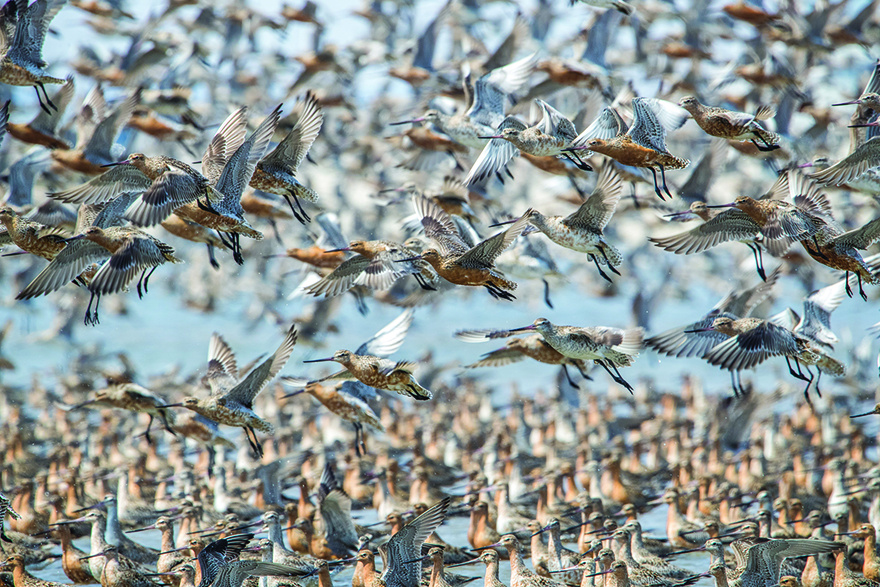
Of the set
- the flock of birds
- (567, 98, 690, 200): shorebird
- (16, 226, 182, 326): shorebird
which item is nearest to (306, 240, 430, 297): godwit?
the flock of birds

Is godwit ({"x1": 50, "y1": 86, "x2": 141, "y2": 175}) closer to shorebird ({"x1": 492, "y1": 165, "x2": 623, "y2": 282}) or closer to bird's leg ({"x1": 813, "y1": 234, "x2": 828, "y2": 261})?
shorebird ({"x1": 492, "y1": 165, "x2": 623, "y2": 282})

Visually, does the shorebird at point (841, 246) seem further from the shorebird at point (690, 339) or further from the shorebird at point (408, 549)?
the shorebird at point (408, 549)

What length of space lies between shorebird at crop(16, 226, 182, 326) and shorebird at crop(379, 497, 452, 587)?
108 inches

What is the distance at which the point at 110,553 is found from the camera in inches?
327

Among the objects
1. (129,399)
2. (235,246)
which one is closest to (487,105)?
(235,246)

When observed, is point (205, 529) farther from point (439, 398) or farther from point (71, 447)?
point (439, 398)

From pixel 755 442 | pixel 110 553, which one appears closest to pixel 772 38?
pixel 755 442

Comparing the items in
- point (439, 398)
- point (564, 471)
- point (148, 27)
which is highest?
point (148, 27)

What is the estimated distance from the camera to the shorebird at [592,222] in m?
8.02

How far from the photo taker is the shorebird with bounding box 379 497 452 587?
7.52 metres

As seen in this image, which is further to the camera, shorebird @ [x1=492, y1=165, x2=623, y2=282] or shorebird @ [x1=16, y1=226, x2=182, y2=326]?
shorebird @ [x1=492, y1=165, x2=623, y2=282]

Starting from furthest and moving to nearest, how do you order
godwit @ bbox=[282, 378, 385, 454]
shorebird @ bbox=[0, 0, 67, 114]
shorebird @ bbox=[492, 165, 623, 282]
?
1. godwit @ bbox=[282, 378, 385, 454]
2. shorebird @ bbox=[0, 0, 67, 114]
3. shorebird @ bbox=[492, 165, 623, 282]

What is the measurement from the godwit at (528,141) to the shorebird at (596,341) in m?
1.51

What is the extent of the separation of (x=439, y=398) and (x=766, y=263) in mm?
6139
